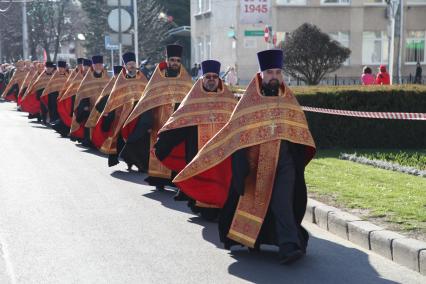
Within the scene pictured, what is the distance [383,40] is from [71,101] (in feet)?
96.1

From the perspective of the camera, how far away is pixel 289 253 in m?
7.06

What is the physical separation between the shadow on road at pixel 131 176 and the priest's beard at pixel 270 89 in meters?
4.90

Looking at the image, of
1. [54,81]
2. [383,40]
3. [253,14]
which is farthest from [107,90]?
[383,40]

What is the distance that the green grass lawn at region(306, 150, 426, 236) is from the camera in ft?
27.9

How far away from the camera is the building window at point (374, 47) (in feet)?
149

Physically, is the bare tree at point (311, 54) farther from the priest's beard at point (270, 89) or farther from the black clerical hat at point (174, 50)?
the priest's beard at point (270, 89)

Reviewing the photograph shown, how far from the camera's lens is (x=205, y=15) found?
5019 cm

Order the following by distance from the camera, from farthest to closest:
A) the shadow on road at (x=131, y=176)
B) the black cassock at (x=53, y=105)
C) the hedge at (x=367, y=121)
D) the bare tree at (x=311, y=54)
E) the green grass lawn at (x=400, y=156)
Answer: the bare tree at (x=311, y=54) < the black cassock at (x=53, y=105) < the hedge at (x=367, y=121) < the green grass lawn at (x=400, y=156) < the shadow on road at (x=131, y=176)

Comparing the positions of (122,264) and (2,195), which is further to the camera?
(2,195)

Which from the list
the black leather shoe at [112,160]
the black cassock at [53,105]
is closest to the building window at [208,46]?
the black cassock at [53,105]

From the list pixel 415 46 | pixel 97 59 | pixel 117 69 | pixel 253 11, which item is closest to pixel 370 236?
pixel 117 69

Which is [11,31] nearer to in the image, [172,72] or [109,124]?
[109,124]

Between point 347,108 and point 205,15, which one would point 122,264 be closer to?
point 347,108

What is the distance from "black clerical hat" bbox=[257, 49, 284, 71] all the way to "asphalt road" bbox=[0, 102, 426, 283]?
5.85 ft
